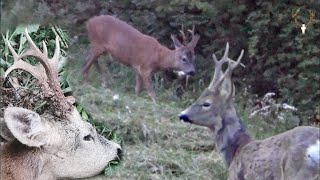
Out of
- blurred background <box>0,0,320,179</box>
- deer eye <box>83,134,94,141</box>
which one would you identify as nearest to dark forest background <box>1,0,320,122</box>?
blurred background <box>0,0,320,179</box>

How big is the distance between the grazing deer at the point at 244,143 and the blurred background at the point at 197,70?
69mm

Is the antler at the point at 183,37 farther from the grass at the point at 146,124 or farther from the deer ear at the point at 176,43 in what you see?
the grass at the point at 146,124

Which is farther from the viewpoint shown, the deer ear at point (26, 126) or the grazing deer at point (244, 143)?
the grazing deer at point (244, 143)

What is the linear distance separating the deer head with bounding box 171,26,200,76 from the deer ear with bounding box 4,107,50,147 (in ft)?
2.87

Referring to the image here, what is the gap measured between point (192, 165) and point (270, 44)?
0.56 m

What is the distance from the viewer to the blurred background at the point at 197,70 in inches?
139

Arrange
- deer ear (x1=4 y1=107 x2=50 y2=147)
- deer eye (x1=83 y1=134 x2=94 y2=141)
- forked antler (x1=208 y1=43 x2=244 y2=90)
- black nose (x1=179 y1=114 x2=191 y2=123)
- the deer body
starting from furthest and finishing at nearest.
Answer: black nose (x1=179 y1=114 x2=191 y2=123) < forked antler (x1=208 y1=43 x2=244 y2=90) < the deer body < deer eye (x1=83 y1=134 x2=94 y2=141) < deer ear (x1=4 y1=107 x2=50 y2=147)

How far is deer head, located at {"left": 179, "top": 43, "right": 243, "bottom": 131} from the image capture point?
3.40 metres

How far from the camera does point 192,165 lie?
363 cm

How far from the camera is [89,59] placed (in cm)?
358

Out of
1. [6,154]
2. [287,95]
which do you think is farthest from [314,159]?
[6,154]

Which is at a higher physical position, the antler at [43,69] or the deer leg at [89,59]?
the antler at [43,69]

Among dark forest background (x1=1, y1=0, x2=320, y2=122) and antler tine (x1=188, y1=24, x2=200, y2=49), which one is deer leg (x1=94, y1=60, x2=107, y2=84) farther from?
antler tine (x1=188, y1=24, x2=200, y2=49)

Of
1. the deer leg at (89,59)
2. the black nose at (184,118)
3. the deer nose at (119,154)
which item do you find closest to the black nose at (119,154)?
the deer nose at (119,154)
